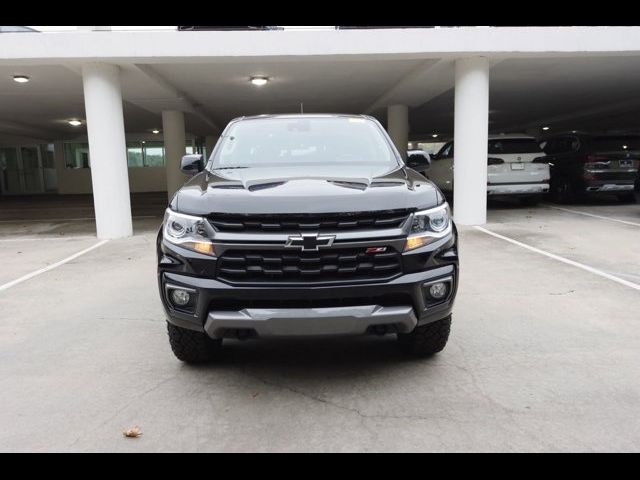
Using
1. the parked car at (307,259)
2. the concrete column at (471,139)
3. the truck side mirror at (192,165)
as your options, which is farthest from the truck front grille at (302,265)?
the concrete column at (471,139)

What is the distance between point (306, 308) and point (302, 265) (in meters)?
0.24

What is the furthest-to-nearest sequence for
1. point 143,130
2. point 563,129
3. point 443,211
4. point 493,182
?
point 563,129 → point 143,130 → point 493,182 → point 443,211

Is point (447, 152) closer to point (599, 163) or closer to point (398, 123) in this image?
point (599, 163)

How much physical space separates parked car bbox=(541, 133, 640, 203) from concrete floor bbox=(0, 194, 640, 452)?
26.2 feet

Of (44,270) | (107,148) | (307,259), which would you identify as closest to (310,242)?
(307,259)

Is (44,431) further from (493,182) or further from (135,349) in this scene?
(493,182)

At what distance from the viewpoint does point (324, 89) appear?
14.0m

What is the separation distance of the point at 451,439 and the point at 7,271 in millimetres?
6735

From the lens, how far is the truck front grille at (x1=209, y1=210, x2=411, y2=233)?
2.85 meters

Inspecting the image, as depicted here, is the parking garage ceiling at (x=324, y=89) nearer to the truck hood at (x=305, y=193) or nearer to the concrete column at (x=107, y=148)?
the concrete column at (x=107, y=148)

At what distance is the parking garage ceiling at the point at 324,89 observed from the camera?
10914mm

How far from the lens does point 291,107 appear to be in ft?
58.4

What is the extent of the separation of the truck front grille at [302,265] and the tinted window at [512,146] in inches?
387

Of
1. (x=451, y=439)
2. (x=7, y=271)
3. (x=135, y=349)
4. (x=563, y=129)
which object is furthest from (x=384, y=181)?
(x=563, y=129)
